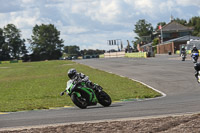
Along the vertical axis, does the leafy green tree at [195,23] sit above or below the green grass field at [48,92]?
above

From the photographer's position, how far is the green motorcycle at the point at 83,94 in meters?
13.4

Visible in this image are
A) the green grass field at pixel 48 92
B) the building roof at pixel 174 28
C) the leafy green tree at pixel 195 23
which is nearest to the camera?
the green grass field at pixel 48 92

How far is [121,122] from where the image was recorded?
9.14 meters

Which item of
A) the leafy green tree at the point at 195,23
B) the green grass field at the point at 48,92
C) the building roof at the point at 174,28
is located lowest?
the green grass field at the point at 48,92

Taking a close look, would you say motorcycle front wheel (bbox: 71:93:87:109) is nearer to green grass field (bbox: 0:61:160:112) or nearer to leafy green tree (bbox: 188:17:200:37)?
green grass field (bbox: 0:61:160:112)

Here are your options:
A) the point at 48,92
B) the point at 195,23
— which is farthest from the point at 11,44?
the point at 48,92

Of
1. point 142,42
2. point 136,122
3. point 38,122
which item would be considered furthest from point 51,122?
point 142,42

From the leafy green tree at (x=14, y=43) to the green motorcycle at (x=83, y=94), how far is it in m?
178

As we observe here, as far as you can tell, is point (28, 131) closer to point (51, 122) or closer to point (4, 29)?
point (51, 122)

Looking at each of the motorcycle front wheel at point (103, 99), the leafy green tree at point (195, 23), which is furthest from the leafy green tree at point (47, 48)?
the motorcycle front wheel at point (103, 99)

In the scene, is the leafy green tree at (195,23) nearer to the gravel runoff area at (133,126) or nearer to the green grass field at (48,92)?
the green grass field at (48,92)

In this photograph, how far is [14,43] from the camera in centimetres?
19212

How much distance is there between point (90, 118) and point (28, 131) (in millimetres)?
2121

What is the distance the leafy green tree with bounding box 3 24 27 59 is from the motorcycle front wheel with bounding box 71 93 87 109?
178631 millimetres
